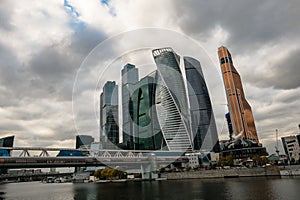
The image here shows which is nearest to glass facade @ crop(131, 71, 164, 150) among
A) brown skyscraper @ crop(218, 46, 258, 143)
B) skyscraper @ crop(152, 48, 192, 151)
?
skyscraper @ crop(152, 48, 192, 151)

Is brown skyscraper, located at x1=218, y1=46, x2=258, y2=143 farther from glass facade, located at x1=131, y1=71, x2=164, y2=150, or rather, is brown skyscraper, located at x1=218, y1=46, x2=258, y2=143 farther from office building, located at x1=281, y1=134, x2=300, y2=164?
glass facade, located at x1=131, y1=71, x2=164, y2=150

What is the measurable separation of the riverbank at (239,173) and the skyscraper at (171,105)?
25.2 meters

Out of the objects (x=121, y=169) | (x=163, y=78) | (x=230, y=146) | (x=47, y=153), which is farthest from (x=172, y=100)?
(x=47, y=153)

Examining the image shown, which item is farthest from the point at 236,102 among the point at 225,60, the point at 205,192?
the point at 205,192

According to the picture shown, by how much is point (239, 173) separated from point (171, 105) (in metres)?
36.4

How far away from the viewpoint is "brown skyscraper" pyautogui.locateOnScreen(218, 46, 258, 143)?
128 meters

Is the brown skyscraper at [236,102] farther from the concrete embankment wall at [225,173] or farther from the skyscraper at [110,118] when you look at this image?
the concrete embankment wall at [225,173]

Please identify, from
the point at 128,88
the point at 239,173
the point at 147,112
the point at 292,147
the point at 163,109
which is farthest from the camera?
the point at 147,112

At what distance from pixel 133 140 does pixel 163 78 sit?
44.2 m

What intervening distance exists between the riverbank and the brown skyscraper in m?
71.4

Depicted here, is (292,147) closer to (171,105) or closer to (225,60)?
(171,105)

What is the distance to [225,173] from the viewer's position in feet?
167

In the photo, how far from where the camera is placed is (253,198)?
704 inches

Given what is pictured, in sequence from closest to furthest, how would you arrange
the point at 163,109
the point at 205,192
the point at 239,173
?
1. the point at 205,192
2. the point at 239,173
3. the point at 163,109
